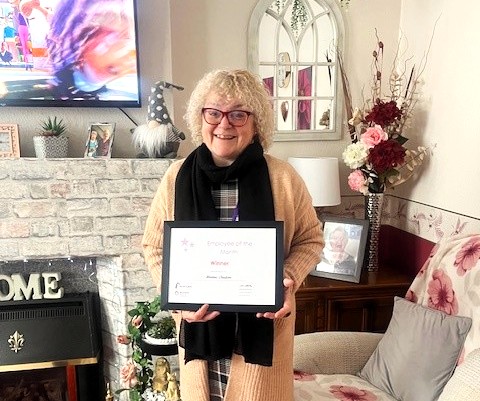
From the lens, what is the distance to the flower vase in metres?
2.24

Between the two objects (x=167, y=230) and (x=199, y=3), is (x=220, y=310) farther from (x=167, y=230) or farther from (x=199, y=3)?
(x=199, y=3)

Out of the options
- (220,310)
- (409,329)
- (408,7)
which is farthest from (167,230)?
(408,7)

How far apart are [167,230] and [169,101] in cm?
111

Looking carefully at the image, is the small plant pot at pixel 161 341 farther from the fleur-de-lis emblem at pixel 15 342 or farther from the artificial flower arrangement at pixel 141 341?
the fleur-de-lis emblem at pixel 15 342

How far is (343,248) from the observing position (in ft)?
7.35

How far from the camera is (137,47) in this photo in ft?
6.53

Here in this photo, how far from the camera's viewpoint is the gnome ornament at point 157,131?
1.96 m

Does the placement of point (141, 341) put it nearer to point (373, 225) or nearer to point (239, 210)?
point (239, 210)

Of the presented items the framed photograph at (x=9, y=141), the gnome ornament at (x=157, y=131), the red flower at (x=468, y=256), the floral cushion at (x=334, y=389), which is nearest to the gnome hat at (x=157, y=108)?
the gnome ornament at (x=157, y=131)

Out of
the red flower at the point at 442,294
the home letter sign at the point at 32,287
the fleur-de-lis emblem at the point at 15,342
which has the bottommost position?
the fleur-de-lis emblem at the point at 15,342

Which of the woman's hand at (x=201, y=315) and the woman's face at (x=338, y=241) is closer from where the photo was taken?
the woman's hand at (x=201, y=315)

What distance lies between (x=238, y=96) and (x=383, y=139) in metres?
1.15

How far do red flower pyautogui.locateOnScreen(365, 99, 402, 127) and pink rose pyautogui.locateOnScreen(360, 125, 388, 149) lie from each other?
0.13 ft

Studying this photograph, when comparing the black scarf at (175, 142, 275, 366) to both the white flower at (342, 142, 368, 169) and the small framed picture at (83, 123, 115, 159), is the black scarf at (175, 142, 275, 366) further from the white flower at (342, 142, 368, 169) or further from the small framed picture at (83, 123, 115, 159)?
the white flower at (342, 142, 368, 169)
